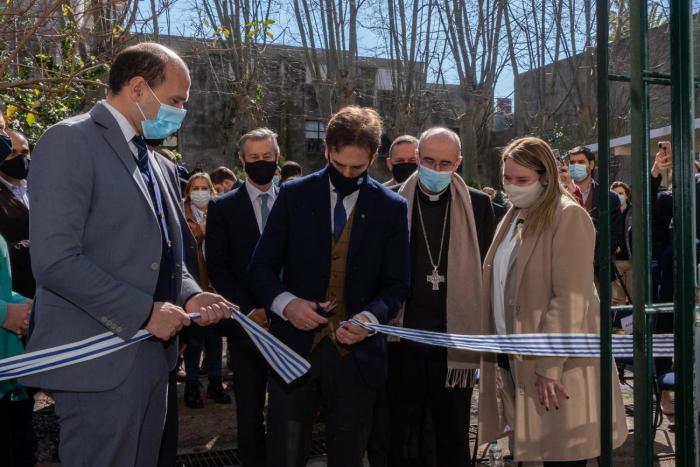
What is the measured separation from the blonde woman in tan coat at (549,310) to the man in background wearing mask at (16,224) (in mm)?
3124

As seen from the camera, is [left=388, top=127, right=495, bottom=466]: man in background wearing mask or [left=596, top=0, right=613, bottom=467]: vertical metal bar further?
[left=388, top=127, right=495, bottom=466]: man in background wearing mask

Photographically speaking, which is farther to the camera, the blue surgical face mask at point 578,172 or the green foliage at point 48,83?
the blue surgical face mask at point 578,172

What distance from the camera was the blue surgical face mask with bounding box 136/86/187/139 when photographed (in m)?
2.77

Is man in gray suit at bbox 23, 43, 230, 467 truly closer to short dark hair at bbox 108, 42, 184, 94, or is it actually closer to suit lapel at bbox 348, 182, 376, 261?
short dark hair at bbox 108, 42, 184, 94

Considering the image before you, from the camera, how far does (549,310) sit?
11.1 feet

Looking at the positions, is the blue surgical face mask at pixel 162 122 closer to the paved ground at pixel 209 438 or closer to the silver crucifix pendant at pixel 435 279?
the silver crucifix pendant at pixel 435 279

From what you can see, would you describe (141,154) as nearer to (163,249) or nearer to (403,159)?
(163,249)

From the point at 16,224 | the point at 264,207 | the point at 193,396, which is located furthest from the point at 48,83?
the point at 264,207

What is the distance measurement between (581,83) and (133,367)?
23117 millimetres

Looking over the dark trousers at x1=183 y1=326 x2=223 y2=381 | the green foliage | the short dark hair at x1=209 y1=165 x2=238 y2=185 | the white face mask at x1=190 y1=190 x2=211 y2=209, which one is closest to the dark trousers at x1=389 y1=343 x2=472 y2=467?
the dark trousers at x1=183 y1=326 x2=223 y2=381

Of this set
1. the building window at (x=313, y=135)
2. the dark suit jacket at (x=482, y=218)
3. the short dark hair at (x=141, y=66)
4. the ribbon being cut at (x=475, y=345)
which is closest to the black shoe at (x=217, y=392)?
the dark suit jacket at (x=482, y=218)

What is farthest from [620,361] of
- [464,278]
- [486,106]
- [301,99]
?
[301,99]

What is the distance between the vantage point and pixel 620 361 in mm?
5023

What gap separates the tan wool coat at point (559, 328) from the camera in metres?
3.32
